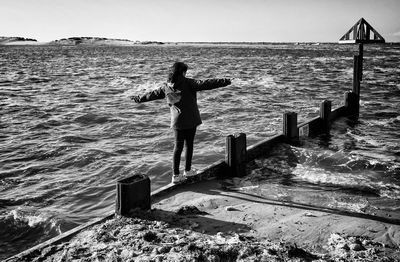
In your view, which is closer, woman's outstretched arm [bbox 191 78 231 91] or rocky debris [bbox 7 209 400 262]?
rocky debris [bbox 7 209 400 262]

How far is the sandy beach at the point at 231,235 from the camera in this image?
160 inches

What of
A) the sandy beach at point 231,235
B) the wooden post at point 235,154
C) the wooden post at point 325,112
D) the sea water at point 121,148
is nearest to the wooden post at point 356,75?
the sea water at point 121,148

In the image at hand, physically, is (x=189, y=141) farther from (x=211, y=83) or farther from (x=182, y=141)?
(x=211, y=83)

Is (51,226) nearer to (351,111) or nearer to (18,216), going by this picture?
(18,216)

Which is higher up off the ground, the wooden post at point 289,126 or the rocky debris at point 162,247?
the wooden post at point 289,126

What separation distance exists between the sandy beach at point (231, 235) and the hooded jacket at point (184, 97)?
1297 millimetres

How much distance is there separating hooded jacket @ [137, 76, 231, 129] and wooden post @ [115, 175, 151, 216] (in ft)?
4.09

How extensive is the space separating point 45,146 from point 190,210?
8.26 metres

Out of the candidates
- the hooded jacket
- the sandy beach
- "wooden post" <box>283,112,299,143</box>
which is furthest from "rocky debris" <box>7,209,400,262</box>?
"wooden post" <box>283,112,299,143</box>

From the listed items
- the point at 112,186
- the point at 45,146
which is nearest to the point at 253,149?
the point at 112,186

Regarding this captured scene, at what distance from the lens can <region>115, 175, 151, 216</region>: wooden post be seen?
4.97 metres

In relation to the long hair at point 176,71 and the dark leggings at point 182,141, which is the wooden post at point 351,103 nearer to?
the dark leggings at point 182,141

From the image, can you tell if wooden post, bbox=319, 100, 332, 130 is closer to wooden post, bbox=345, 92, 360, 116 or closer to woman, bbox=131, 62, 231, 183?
wooden post, bbox=345, 92, 360, 116

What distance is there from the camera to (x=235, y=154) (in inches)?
288
